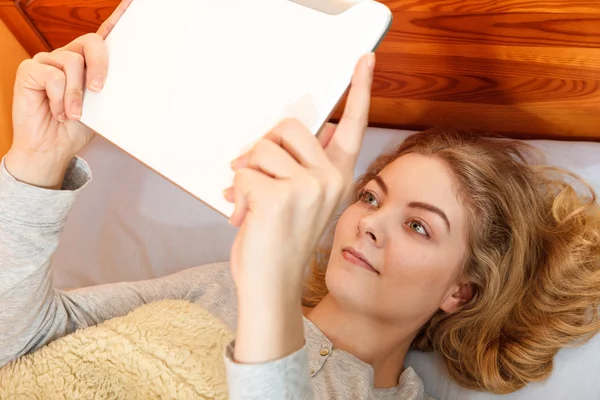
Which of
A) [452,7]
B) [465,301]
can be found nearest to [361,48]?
[452,7]

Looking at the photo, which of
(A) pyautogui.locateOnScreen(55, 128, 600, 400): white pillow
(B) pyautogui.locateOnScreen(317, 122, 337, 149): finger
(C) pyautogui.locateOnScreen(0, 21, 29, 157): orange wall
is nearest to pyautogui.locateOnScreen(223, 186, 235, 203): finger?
(B) pyautogui.locateOnScreen(317, 122, 337, 149): finger

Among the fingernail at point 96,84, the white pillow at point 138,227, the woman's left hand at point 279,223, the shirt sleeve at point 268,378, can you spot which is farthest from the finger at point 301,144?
the white pillow at point 138,227

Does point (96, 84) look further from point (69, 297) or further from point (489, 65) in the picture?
point (489, 65)

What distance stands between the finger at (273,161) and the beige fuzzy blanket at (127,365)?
45 centimetres

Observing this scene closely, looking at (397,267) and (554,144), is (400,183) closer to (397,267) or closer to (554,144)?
(397,267)

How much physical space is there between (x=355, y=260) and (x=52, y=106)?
21.1 inches

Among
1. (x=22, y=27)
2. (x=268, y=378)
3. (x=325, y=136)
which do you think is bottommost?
(x=268, y=378)

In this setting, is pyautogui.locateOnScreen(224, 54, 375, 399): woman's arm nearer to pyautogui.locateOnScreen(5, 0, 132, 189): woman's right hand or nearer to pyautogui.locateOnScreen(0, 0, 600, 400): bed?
pyautogui.locateOnScreen(5, 0, 132, 189): woman's right hand

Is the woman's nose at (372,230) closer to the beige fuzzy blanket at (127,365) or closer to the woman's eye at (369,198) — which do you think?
the woman's eye at (369,198)

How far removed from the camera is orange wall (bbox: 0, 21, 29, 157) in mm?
1500

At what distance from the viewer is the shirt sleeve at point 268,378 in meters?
0.60

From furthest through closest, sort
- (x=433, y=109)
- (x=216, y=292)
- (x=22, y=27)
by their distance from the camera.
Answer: (x=22, y=27) < (x=433, y=109) < (x=216, y=292)

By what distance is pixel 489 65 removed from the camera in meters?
1.18

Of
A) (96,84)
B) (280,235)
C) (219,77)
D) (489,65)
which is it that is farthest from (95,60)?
(489,65)
